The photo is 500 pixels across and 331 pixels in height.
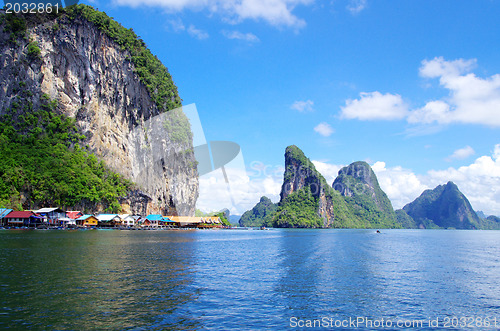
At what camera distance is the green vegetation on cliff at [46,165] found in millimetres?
80625

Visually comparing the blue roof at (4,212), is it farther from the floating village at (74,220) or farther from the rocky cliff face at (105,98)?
the rocky cliff face at (105,98)

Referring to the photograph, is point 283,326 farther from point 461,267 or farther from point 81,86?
point 81,86

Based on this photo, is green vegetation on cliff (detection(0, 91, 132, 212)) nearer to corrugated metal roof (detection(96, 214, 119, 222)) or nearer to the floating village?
the floating village

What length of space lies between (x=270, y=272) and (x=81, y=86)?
96.5 metres

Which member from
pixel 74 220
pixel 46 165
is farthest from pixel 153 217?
pixel 46 165

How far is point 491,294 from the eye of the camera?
20.5m

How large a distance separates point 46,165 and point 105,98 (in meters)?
30.4

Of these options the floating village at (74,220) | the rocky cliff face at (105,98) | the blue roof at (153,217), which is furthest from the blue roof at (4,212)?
the blue roof at (153,217)

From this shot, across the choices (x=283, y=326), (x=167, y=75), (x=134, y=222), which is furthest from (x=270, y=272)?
(x=167, y=75)

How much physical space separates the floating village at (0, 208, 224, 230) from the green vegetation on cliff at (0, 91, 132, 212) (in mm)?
3529

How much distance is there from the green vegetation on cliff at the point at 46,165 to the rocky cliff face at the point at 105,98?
12.4 feet

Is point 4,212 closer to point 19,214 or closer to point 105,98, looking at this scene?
point 19,214

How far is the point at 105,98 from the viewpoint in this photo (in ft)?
351

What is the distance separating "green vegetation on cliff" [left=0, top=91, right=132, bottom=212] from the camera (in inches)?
3174
